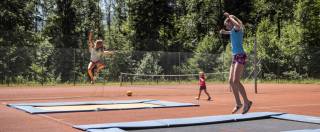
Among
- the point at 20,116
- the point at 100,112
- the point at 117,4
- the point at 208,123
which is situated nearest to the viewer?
the point at 208,123

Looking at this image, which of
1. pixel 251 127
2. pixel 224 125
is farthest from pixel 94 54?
pixel 251 127

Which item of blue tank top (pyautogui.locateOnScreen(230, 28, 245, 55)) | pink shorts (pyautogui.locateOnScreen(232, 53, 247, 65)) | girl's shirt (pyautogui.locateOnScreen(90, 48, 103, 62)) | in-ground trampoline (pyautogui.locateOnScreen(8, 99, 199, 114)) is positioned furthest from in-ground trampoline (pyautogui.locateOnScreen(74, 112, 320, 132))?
girl's shirt (pyautogui.locateOnScreen(90, 48, 103, 62))

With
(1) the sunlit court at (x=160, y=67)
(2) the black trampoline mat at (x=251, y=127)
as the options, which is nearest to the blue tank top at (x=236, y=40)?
(1) the sunlit court at (x=160, y=67)

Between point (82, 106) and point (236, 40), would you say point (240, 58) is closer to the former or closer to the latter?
point (236, 40)

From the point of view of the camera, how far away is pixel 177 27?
150 feet

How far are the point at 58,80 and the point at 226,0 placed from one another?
2170 centimetres

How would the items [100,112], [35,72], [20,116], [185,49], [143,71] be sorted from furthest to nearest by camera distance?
[185,49], [143,71], [35,72], [100,112], [20,116]

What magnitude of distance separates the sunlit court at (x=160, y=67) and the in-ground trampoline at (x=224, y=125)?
2 centimetres

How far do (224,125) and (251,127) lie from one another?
51 centimetres

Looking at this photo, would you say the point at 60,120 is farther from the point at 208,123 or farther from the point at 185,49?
the point at 185,49

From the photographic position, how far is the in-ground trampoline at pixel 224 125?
24.7 feet

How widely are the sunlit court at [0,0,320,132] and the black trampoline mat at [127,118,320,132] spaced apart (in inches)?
0.7

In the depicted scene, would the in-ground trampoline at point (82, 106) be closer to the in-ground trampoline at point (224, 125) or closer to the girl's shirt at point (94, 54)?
the girl's shirt at point (94, 54)

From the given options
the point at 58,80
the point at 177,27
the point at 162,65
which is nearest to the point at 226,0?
the point at 177,27
